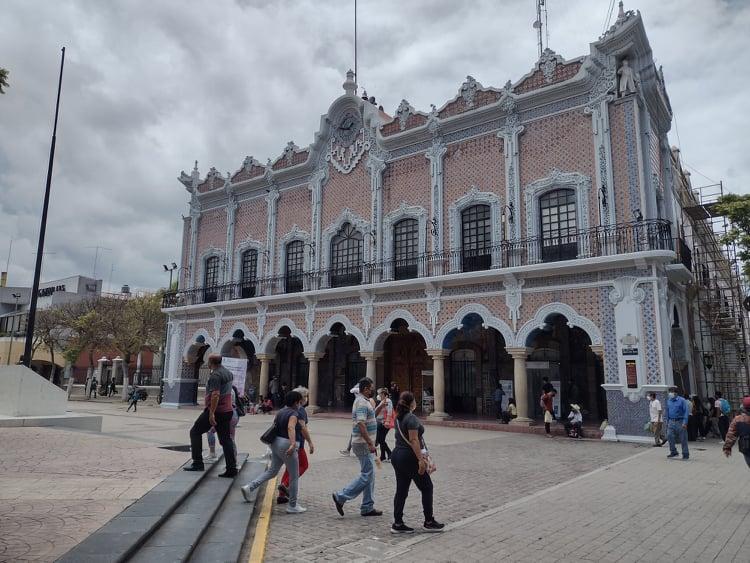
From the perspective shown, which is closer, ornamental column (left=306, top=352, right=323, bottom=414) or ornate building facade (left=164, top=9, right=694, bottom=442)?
ornate building facade (left=164, top=9, right=694, bottom=442)

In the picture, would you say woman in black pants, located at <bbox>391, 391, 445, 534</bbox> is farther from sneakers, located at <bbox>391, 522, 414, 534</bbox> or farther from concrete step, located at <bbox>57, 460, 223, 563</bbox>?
concrete step, located at <bbox>57, 460, 223, 563</bbox>

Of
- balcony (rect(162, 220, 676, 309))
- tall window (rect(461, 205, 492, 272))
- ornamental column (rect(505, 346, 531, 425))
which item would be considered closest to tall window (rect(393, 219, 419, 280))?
balcony (rect(162, 220, 676, 309))

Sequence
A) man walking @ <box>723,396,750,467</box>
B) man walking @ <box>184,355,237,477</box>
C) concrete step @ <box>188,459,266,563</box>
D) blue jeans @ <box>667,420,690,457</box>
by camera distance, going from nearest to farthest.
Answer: concrete step @ <box>188,459,266,563</box> → man walking @ <box>723,396,750,467</box> → man walking @ <box>184,355,237,477</box> → blue jeans @ <box>667,420,690,457</box>

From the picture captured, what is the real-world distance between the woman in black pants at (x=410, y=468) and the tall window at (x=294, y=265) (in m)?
18.3

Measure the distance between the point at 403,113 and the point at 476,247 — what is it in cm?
639

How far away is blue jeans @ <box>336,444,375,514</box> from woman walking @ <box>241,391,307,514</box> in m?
0.60

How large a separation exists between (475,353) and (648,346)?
759 cm

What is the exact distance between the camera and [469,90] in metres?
20.3

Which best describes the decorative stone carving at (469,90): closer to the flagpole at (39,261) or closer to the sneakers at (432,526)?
the flagpole at (39,261)

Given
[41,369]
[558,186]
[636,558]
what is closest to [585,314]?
[558,186]

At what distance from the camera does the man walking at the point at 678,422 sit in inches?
462

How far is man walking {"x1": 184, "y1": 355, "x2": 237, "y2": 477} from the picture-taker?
7.51 meters

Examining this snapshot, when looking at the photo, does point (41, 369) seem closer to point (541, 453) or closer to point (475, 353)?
point (475, 353)

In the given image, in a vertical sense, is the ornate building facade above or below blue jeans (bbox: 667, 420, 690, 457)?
above
